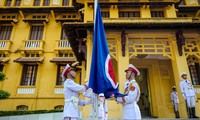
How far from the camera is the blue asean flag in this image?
3962 mm

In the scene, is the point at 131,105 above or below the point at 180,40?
below

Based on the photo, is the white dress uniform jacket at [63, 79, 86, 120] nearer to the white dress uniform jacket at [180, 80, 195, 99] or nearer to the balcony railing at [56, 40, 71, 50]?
the white dress uniform jacket at [180, 80, 195, 99]

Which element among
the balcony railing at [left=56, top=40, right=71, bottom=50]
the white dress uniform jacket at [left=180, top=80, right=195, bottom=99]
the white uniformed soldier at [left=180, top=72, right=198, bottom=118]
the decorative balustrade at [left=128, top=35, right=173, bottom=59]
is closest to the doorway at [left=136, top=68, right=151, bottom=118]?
the decorative balustrade at [left=128, top=35, right=173, bottom=59]

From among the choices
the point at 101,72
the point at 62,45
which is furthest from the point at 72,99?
the point at 62,45

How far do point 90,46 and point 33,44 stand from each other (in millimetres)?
8784

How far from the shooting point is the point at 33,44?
16688 millimetres

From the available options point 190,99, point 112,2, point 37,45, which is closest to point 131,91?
point 190,99

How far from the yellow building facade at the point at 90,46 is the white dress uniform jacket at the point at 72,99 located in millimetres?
4526

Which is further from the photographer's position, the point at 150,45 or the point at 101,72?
the point at 150,45

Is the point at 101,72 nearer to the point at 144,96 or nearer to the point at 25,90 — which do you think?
the point at 144,96

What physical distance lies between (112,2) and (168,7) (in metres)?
4.05

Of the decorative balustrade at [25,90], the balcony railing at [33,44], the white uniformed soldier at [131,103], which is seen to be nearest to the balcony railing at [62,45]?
the balcony railing at [33,44]

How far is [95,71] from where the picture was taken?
4.22 meters

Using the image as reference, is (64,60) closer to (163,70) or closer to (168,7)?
(163,70)
